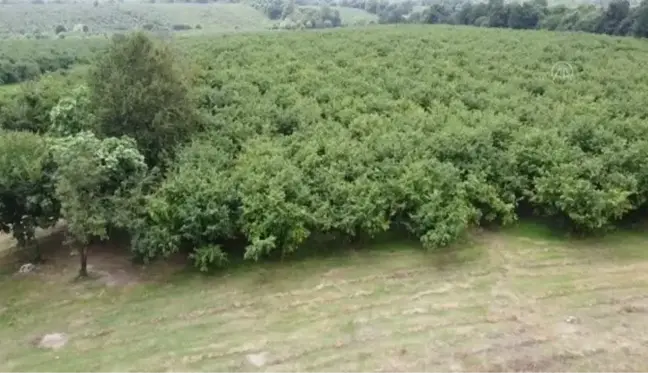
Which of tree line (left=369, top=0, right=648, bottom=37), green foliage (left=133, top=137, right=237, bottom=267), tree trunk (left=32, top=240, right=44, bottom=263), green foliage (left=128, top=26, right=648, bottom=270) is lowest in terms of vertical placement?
tree trunk (left=32, top=240, right=44, bottom=263)

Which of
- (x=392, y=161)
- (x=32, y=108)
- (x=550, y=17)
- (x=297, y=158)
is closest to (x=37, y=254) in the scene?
(x=297, y=158)

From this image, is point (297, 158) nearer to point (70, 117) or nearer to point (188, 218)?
point (188, 218)

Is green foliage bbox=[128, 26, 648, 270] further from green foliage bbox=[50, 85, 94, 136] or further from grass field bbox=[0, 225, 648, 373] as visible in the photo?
green foliage bbox=[50, 85, 94, 136]

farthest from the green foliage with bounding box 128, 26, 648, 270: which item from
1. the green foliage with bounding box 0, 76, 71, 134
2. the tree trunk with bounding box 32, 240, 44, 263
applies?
the green foliage with bounding box 0, 76, 71, 134

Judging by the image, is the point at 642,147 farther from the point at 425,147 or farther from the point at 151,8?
the point at 151,8

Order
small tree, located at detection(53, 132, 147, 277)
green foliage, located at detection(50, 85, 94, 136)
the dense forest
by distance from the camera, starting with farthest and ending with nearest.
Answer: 1. green foliage, located at detection(50, 85, 94, 136)
2. the dense forest
3. small tree, located at detection(53, 132, 147, 277)

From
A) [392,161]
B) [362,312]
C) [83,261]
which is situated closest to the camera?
[362,312]

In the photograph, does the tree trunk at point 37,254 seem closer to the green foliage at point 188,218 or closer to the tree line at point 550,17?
the green foliage at point 188,218
